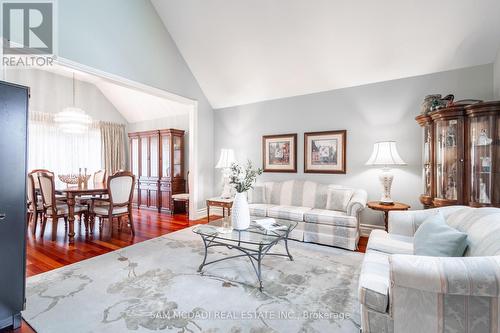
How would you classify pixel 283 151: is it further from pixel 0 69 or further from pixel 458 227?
pixel 0 69

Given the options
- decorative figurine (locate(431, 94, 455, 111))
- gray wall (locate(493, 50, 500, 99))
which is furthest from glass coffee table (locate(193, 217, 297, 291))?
gray wall (locate(493, 50, 500, 99))

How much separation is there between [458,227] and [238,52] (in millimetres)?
3778

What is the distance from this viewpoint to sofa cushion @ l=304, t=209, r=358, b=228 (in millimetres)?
3252

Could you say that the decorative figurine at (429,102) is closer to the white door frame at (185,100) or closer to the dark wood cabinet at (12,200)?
the white door frame at (185,100)

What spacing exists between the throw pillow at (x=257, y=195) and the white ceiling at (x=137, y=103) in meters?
2.84

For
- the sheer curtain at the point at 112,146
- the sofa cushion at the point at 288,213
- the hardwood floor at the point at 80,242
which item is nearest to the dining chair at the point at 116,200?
the hardwood floor at the point at 80,242

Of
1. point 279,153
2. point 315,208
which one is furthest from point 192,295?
point 279,153

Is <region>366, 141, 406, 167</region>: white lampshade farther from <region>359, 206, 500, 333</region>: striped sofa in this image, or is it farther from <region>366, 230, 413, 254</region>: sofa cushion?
<region>359, 206, 500, 333</region>: striped sofa

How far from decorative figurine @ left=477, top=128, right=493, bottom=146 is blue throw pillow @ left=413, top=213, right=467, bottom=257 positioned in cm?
157

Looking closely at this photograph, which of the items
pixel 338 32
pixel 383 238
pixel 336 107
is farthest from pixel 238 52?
pixel 383 238

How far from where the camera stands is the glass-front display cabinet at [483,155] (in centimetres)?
257

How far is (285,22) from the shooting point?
338 cm

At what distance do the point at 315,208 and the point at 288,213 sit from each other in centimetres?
57

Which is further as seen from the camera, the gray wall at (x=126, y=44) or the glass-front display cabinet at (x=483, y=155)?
the gray wall at (x=126, y=44)
